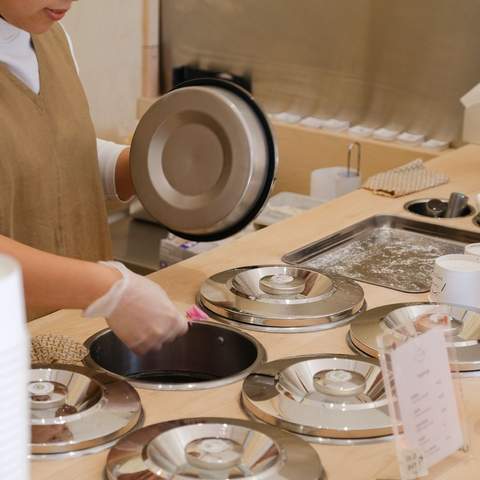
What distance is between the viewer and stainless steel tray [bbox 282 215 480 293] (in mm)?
1977

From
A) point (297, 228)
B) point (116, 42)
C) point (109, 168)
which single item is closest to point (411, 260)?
point (297, 228)

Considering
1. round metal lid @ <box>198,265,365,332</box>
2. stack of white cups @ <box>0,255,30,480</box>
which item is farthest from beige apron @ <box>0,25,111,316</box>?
stack of white cups @ <box>0,255,30,480</box>

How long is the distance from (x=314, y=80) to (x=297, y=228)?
1670 millimetres

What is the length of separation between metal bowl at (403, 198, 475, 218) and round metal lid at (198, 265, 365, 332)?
0.62 metres

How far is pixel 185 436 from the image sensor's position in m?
1.24

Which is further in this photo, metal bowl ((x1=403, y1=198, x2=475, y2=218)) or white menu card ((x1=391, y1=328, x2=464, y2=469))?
metal bowl ((x1=403, y1=198, x2=475, y2=218))

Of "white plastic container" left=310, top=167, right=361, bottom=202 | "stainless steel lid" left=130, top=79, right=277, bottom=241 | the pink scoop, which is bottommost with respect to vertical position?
"white plastic container" left=310, top=167, right=361, bottom=202

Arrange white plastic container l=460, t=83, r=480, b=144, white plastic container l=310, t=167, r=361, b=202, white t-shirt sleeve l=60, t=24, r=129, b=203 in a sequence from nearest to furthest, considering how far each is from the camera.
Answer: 1. white t-shirt sleeve l=60, t=24, r=129, b=203
2. white plastic container l=460, t=83, r=480, b=144
3. white plastic container l=310, t=167, r=361, b=202

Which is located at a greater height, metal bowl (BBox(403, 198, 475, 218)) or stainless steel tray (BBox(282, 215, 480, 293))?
metal bowl (BBox(403, 198, 475, 218))

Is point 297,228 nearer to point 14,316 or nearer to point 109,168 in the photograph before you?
point 109,168

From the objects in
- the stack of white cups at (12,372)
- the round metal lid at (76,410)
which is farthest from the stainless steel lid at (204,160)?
the stack of white cups at (12,372)

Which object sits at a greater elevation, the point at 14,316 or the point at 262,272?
the point at 14,316

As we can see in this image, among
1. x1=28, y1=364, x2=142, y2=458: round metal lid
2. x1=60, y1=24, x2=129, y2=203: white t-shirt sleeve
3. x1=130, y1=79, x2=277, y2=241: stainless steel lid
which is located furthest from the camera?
x1=60, y1=24, x2=129, y2=203: white t-shirt sleeve

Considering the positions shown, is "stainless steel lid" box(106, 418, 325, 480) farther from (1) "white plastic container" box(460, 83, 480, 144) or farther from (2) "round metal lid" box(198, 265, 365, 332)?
(1) "white plastic container" box(460, 83, 480, 144)
